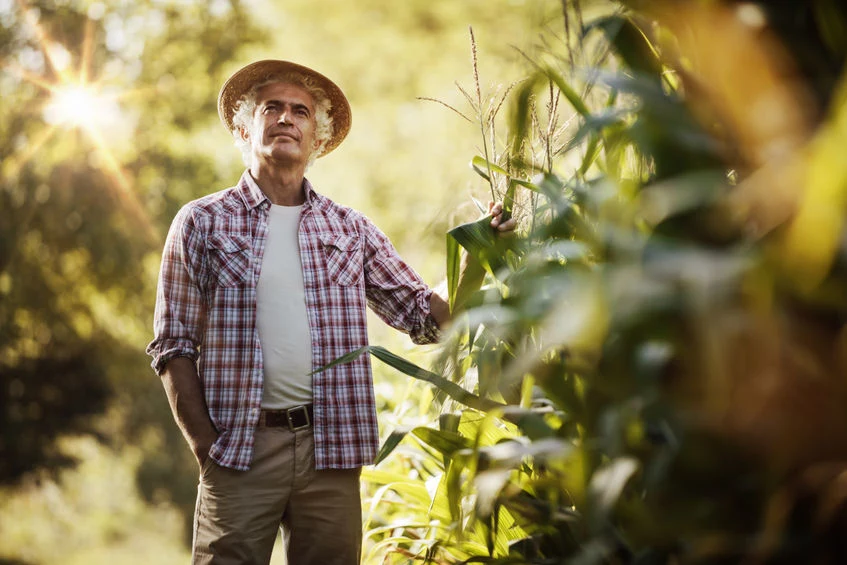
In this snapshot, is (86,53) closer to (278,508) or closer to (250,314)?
(250,314)

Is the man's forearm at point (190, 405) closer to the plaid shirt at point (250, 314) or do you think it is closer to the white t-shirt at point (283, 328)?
the plaid shirt at point (250, 314)

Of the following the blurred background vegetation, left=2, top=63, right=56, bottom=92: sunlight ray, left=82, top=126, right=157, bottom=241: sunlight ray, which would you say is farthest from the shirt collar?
left=2, top=63, right=56, bottom=92: sunlight ray

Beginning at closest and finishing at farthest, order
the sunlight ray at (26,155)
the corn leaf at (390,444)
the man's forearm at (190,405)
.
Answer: the corn leaf at (390,444) → the man's forearm at (190,405) → the sunlight ray at (26,155)

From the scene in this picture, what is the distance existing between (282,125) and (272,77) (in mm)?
287

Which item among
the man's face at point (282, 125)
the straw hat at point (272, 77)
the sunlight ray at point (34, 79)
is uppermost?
the sunlight ray at point (34, 79)

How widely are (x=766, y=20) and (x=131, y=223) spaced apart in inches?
377

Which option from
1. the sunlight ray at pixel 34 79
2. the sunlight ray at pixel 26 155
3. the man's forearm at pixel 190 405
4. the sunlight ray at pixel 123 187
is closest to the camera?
the man's forearm at pixel 190 405

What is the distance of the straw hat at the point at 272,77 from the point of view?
108 inches

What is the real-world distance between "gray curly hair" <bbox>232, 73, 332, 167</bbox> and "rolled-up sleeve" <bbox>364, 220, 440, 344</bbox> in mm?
449

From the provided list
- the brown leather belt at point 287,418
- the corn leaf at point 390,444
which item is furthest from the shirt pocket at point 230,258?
the corn leaf at point 390,444

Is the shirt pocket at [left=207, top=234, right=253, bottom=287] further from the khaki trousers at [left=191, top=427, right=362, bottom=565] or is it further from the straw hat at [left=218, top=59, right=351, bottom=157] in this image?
the straw hat at [left=218, top=59, right=351, bottom=157]

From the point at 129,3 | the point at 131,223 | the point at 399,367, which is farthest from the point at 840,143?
the point at 129,3

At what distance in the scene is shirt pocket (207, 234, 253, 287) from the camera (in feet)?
7.79

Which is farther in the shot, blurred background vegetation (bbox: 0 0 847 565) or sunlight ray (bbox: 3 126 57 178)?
sunlight ray (bbox: 3 126 57 178)
